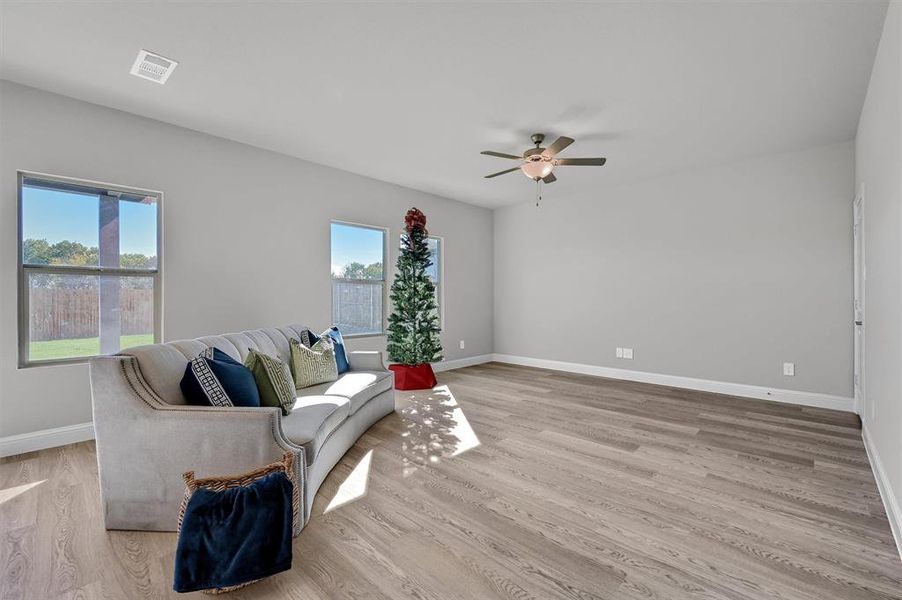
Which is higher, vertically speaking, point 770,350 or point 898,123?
point 898,123

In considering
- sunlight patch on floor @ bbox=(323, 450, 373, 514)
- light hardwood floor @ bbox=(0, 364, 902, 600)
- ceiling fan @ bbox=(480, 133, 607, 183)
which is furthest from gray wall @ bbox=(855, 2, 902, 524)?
sunlight patch on floor @ bbox=(323, 450, 373, 514)

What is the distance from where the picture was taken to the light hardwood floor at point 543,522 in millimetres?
1762

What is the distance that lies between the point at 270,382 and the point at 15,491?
1685mm

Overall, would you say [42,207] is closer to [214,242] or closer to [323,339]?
[214,242]

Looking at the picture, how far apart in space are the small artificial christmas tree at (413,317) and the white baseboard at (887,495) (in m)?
4.11

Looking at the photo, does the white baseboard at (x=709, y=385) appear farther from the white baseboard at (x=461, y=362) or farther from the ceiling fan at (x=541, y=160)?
the ceiling fan at (x=541, y=160)

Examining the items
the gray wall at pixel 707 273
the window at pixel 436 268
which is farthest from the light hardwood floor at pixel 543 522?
the window at pixel 436 268

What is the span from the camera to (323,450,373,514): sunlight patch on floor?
246cm

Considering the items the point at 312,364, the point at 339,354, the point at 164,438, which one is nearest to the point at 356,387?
the point at 312,364

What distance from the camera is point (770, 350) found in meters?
4.82

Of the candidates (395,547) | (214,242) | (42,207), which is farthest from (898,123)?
(42,207)

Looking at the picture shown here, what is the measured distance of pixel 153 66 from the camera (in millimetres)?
2895

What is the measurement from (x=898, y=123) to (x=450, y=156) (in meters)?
3.58

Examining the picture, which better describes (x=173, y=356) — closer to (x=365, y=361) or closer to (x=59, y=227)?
(x=365, y=361)
